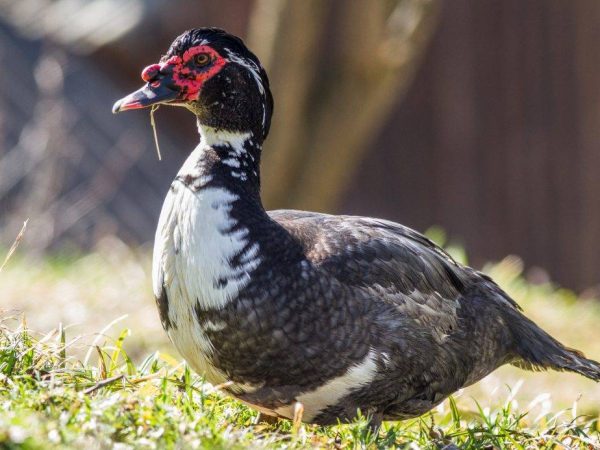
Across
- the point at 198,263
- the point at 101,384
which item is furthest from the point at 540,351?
the point at 101,384

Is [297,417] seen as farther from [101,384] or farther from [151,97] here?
[151,97]

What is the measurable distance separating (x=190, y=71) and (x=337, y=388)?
1.30 m

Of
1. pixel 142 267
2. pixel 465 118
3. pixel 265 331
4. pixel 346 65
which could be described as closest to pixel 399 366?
pixel 265 331

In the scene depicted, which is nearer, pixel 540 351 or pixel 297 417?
pixel 297 417

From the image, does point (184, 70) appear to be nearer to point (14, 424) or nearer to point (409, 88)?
point (14, 424)

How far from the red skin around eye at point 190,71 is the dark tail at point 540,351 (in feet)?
5.35

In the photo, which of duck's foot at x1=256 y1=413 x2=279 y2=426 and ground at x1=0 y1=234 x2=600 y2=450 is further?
duck's foot at x1=256 y1=413 x2=279 y2=426

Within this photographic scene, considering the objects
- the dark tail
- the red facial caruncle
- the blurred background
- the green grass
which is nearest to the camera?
the green grass

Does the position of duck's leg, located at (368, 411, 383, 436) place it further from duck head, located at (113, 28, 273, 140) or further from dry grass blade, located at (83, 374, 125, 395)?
duck head, located at (113, 28, 273, 140)

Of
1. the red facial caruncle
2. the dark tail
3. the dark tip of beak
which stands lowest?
the dark tail

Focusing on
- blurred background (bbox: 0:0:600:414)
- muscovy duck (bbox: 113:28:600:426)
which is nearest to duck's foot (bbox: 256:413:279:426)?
muscovy duck (bbox: 113:28:600:426)

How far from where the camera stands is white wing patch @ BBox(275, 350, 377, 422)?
4.16 m

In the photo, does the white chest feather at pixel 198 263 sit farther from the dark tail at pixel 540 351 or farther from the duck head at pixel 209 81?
the dark tail at pixel 540 351

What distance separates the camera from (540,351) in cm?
494
